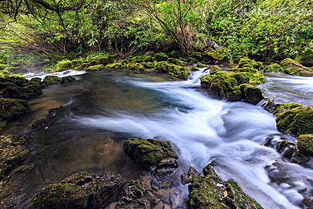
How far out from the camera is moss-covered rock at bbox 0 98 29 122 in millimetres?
3834

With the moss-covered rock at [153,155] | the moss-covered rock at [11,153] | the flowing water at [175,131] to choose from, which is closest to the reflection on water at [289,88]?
the flowing water at [175,131]

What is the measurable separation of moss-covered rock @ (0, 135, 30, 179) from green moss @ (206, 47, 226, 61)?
958cm

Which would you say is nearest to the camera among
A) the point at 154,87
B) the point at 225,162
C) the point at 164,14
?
the point at 225,162

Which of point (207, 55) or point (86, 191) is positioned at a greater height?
point (207, 55)

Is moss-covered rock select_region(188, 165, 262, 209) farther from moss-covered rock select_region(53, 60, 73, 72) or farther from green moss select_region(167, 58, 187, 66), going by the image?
moss-covered rock select_region(53, 60, 73, 72)

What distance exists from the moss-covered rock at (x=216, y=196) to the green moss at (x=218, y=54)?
886cm

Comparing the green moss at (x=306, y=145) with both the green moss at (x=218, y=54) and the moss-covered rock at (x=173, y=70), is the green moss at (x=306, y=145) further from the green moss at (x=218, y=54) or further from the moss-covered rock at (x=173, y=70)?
the green moss at (x=218, y=54)

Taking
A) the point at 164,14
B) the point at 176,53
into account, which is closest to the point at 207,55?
the point at 176,53

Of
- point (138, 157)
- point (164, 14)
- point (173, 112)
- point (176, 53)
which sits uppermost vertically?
point (164, 14)

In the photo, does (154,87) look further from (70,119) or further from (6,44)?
(6,44)

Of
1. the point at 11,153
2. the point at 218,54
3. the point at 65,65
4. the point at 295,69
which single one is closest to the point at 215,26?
the point at 218,54

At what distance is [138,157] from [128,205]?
72 cm

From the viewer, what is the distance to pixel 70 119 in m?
4.11

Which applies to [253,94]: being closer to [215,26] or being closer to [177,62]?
[177,62]
